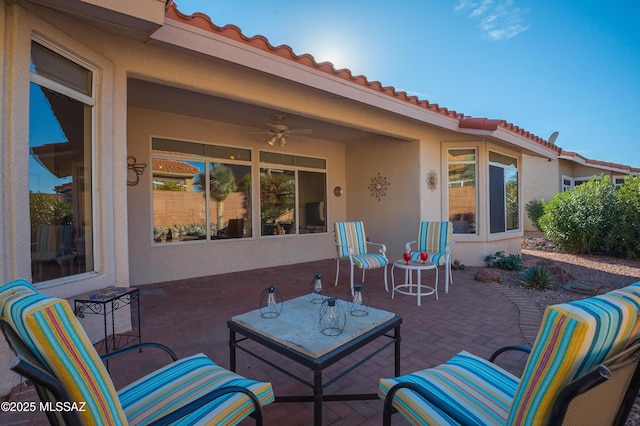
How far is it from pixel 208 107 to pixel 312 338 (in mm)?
4729

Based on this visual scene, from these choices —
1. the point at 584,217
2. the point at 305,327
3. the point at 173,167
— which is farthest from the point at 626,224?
the point at 173,167

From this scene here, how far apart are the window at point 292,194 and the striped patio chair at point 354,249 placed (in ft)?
6.69

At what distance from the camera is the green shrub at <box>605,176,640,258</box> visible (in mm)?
7273

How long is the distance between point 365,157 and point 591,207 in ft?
19.5

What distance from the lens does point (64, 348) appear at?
0.90 m

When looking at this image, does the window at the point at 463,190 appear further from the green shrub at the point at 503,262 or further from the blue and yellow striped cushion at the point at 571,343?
the blue and yellow striped cushion at the point at 571,343

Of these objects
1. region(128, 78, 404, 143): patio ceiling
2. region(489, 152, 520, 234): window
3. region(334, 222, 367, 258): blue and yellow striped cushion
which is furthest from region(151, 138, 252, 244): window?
region(489, 152, 520, 234): window

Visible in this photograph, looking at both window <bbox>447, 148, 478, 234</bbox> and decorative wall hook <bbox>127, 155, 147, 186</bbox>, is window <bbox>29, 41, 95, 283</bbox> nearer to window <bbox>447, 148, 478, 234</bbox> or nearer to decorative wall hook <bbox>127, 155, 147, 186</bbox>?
decorative wall hook <bbox>127, 155, 147, 186</bbox>

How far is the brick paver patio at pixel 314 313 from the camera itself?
2.05m

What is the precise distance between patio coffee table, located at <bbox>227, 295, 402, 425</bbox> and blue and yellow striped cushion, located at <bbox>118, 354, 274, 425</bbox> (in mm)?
240

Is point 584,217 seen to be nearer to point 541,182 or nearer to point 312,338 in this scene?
point 541,182

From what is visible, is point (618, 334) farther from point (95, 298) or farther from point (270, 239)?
point (270, 239)

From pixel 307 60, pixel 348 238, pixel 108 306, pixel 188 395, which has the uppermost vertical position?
pixel 307 60

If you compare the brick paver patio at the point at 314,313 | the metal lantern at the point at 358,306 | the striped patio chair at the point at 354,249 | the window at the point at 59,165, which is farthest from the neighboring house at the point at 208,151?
the metal lantern at the point at 358,306
